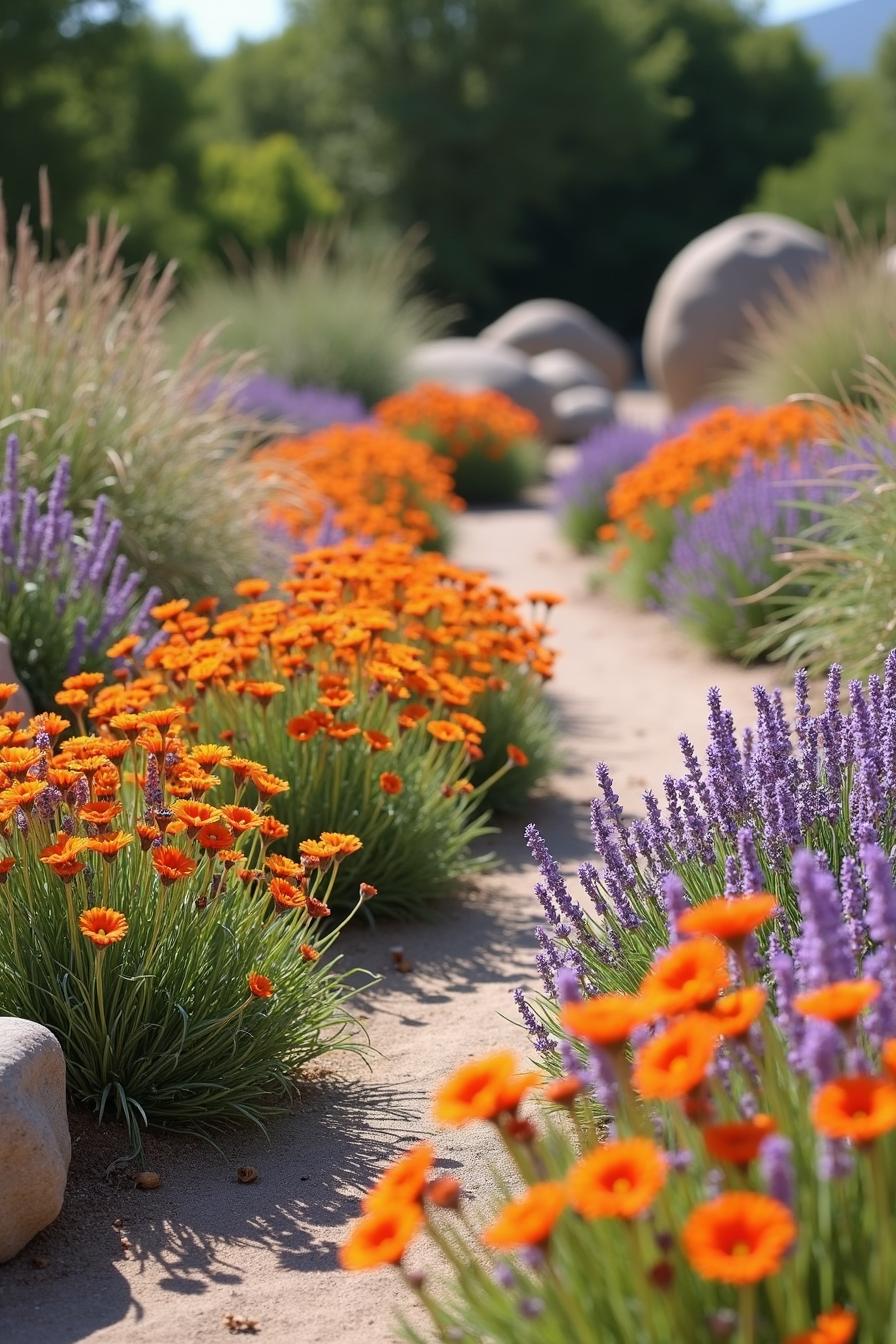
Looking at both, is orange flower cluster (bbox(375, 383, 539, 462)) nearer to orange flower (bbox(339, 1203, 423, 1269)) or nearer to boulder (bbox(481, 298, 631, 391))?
boulder (bbox(481, 298, 631, 391))

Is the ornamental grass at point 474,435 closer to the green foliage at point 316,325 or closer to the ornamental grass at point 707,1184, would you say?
the green foliage at point 316,325

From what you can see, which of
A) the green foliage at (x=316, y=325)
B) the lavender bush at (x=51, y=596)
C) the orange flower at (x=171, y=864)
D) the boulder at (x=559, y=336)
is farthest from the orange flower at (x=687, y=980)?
the boulder at (x=559, y=336)

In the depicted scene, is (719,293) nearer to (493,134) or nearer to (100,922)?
(100,922)

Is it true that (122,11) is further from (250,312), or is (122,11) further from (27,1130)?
(27,1130)

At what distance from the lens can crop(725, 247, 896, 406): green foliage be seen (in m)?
9.67

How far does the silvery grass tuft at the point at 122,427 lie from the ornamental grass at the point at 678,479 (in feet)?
8.88

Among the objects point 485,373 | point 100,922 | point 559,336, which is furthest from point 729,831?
point 559,336

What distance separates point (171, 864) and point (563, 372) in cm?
1681

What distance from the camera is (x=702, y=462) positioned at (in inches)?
341

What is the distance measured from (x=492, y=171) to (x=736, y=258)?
18392 mm

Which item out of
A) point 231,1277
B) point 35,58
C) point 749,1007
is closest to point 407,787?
point 231,1277

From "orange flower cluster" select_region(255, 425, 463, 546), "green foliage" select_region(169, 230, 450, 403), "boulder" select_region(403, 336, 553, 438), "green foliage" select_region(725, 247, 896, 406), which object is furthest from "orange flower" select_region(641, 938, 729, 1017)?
→ "boulder" select_region(403, 336, 553, 438)

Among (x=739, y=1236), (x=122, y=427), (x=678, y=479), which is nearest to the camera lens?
(x=739, y=1236)

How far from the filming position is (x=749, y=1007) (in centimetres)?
167
